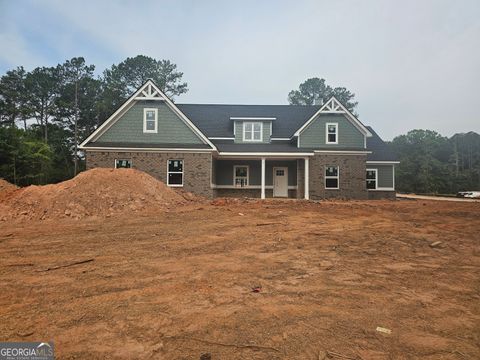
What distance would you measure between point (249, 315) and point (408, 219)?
30.6 feet

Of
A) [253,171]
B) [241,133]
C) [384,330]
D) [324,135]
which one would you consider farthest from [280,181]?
[384,330]

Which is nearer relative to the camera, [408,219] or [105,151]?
[408,219]

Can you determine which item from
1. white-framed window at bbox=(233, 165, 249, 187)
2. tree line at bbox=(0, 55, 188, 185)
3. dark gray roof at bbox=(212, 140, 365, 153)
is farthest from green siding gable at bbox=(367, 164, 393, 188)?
tree line at bbox=(0, 55, 188, 185)

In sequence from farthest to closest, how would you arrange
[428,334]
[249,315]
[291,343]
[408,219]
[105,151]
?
[105,151] → [408,219] → [249,315] → [428,334] → [291,343]

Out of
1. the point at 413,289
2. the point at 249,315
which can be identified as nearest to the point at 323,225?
the point at 413,289

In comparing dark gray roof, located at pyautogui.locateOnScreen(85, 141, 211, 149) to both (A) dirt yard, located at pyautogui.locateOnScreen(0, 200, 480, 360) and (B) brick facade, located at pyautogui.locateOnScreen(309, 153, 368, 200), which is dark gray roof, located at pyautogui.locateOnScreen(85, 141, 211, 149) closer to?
(B) brick facade, located at pyautogui.locateOnScreen(309, 153, 368, 200)

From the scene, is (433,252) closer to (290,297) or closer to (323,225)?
(323,225)

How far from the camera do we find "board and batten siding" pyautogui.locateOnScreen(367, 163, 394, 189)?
22828 mm

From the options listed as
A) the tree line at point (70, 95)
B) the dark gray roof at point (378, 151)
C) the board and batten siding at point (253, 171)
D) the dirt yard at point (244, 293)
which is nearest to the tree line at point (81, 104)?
the tree line at point (70, 95)

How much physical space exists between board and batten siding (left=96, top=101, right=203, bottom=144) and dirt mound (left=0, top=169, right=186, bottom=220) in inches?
207

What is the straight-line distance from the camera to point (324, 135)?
2097 cm

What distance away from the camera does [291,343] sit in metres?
2.90

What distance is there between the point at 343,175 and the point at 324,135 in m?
3.34

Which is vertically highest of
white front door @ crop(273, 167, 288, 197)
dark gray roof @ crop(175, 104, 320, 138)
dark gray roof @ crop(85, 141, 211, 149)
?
dark gray roof @ crop(175, 104, 320, 138)
